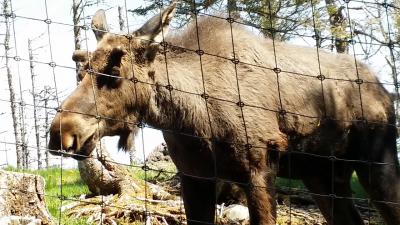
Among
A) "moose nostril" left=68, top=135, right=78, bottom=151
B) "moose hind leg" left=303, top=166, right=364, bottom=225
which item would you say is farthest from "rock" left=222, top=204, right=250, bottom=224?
"moose nostril" left=68, top=135, right=78, bottom=151

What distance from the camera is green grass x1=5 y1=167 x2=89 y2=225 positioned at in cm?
753

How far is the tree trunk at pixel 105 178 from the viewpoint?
343 inches

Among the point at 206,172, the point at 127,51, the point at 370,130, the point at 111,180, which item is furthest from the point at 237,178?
the point at 111,180

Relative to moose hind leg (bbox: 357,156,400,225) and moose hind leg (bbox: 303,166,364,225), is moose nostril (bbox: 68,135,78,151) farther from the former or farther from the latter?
moose hind leg (bbox: 357,156,400,225)

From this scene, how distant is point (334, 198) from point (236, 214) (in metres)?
1.43

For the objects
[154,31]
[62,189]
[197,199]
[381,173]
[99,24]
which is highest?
[99,24]

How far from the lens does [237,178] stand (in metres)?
5.90

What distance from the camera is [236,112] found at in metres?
5.98

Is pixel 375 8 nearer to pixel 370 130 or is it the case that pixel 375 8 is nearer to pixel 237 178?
pixel 370 130

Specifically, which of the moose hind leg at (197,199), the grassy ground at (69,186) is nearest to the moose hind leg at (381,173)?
the moose hind leg at (197,199)

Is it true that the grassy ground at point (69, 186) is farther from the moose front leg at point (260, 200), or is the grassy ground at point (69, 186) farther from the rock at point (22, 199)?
the moose front leg at point (260, 200)

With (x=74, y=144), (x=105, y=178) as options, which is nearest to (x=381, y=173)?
(x=74, y=144)

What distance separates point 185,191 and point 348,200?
216cm

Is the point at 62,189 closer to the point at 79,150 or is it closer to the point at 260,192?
the point at 79,150
